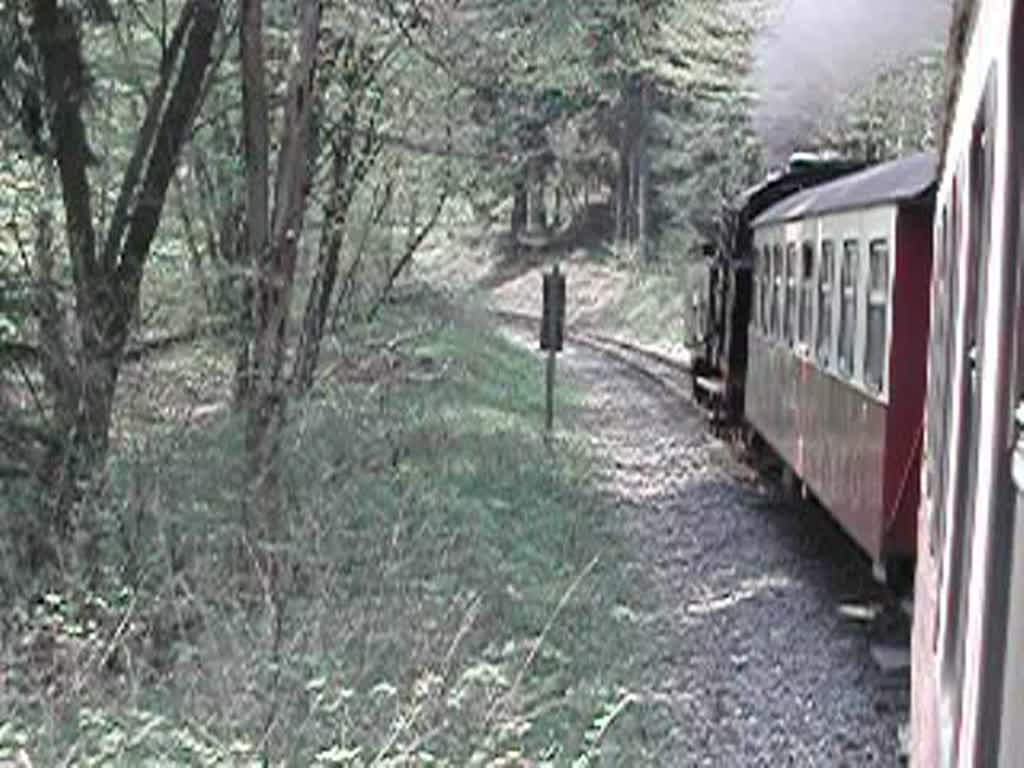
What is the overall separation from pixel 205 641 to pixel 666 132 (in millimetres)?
36410

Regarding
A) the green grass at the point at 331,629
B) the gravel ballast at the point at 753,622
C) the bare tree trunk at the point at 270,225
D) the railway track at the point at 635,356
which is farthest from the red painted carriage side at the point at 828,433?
the railway track at the point at 635,356

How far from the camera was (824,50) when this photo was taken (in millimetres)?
24641

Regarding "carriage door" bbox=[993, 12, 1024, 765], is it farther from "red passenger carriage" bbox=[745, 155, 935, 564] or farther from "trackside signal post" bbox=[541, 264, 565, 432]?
"trackside signal post" bbox=[541, 264, 565, 432]

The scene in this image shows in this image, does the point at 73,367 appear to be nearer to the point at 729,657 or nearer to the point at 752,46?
the point at 729,657

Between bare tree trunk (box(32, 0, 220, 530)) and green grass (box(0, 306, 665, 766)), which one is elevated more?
bare tree trunk (box(32, 0, 220, 530))

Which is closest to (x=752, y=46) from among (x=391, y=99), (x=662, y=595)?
(x=391, y=99)

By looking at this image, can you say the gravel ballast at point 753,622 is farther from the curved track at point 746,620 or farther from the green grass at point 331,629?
the green grass at point 331,629

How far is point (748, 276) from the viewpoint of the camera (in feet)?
58.9

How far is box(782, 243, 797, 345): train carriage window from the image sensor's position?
12508 mm

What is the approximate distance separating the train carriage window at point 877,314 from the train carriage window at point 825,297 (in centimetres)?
139

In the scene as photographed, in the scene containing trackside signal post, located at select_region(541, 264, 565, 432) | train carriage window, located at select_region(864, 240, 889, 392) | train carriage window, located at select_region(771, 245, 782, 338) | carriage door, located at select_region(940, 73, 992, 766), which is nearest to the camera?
carriage door, located at select_region(940, 73, 992, 766)

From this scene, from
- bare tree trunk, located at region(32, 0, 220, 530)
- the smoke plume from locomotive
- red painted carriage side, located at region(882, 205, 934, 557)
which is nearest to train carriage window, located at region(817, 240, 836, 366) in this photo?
red painted carriage side, located at region(882, 205, 934, 557)

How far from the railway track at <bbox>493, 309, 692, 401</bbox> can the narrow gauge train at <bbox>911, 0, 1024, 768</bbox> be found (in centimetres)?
2217

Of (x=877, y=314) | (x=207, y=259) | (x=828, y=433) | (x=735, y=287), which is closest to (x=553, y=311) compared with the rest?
(x=735, y=287)
